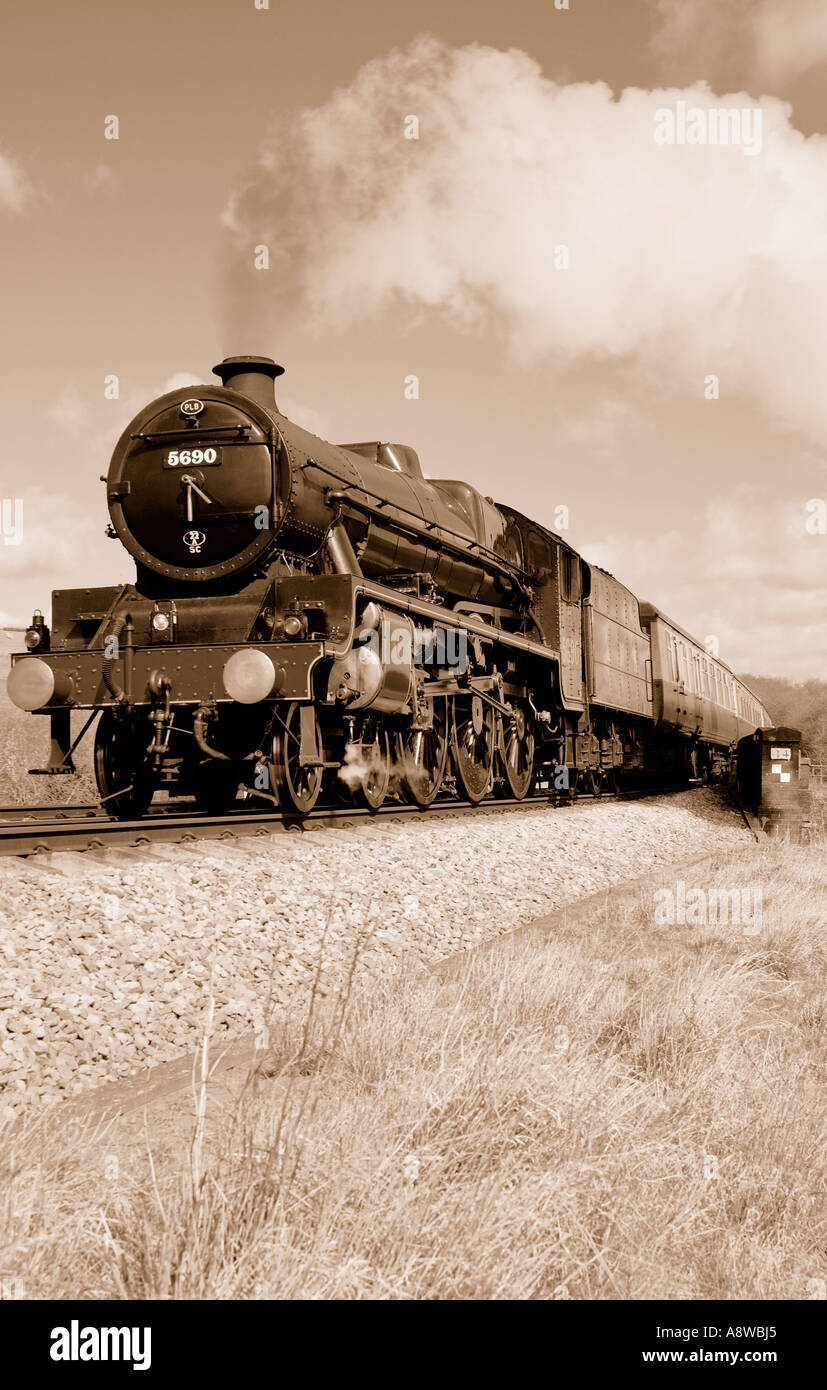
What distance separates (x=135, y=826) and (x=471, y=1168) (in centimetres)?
474

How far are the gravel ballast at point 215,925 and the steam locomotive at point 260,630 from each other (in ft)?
3.77

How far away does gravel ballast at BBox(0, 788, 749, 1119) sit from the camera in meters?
4.16

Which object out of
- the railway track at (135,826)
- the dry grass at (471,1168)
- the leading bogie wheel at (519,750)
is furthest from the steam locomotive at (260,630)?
the dry grass at (471,1168)

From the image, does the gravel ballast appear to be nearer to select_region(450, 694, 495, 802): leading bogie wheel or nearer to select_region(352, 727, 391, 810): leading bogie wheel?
select_region(352, 727, 391, 810): leading bogie wheel

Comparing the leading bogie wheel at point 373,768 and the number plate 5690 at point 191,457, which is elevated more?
the number plate 5690 at point 191,457

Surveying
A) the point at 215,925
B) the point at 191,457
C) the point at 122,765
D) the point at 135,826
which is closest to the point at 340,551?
the point at 191,457

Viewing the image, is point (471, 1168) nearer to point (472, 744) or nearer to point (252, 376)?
point (252, 376)

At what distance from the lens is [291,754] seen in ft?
30.2

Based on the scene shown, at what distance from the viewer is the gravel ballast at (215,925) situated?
164 inches

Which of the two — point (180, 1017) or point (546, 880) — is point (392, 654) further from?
point (180, 1017)

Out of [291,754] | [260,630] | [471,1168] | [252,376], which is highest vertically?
[252,376]

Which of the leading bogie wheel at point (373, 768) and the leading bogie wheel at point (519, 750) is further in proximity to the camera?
the leading bogie wheel at point (519, 750)

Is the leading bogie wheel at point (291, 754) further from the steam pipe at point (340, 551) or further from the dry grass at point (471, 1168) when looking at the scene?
the dry grass at point (471, 1168)
